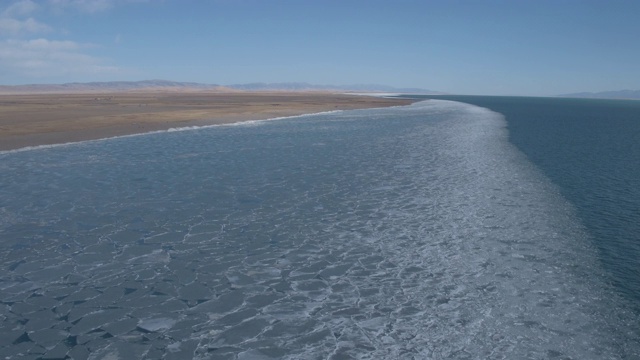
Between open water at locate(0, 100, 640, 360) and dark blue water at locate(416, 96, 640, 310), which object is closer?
open water at locate(0, 100, 640, 360)

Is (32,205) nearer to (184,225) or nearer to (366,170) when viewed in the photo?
(184,225)

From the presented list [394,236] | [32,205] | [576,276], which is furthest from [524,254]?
[32,205]

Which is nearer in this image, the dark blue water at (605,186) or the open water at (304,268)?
the open water at (304,268)

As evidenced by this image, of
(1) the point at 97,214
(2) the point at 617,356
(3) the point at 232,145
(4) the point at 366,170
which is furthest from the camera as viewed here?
(3) the point at 232,145

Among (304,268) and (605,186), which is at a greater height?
(605,186)

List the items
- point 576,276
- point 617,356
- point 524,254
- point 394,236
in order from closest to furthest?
point 617,356 < point 576,276 < point 524,254 < point 394,236

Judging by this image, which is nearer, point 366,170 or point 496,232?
point 496,232

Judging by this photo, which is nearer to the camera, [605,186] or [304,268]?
[304,268]
